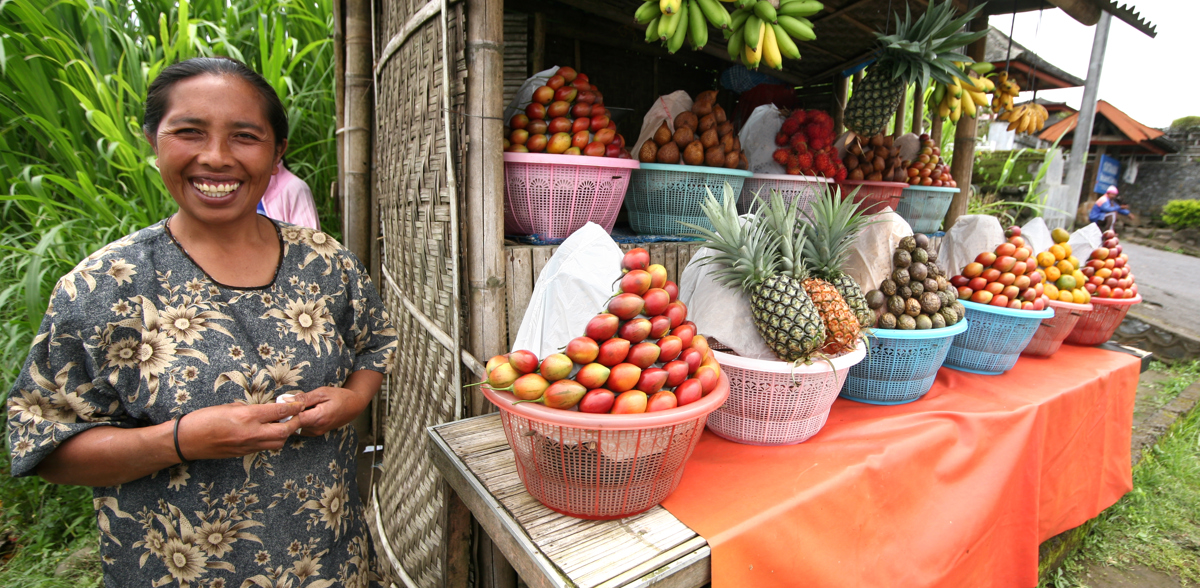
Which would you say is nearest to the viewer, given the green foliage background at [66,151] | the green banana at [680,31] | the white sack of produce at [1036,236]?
the green banana at [680,31]

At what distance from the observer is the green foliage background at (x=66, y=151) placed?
2.79m

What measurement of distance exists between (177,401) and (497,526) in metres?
0.79

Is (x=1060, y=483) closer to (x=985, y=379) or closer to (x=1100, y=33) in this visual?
(x=985, y=379)

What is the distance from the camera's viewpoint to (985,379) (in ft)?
8.43

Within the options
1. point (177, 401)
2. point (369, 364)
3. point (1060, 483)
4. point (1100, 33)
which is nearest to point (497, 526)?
point (369, 364)

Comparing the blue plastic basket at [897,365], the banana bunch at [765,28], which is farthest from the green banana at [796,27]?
the blue plastic basket at [897,365]

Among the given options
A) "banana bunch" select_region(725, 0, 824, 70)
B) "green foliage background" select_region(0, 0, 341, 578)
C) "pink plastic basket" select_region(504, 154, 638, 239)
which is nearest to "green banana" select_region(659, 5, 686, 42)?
"banana bunch" select_region(725, 0, 824, 70)

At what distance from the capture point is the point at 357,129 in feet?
10.8

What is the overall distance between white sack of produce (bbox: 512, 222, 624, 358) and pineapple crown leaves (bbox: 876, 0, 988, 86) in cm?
200

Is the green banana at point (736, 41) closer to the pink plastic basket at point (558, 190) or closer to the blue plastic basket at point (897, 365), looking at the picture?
the pink plastic basket at point (558, 190)

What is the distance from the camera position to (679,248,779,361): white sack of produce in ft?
5.82

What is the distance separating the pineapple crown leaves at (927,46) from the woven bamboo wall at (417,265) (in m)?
2.10

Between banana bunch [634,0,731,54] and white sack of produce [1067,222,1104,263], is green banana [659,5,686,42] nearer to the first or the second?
banana bunch [634,0,731,54]

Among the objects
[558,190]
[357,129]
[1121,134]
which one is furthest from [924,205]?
[1121,134]
